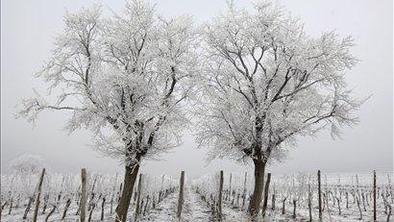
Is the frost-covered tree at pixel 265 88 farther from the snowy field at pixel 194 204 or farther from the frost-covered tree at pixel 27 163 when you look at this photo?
the frost-covered tree at pixel 27 163

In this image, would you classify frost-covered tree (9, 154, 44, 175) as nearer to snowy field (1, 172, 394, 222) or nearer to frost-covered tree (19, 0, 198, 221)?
snowy field (1, 172, 394, 222)

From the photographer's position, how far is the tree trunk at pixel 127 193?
15.6 metres

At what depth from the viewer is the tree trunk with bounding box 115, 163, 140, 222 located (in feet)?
51.3

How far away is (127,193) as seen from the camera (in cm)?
1595

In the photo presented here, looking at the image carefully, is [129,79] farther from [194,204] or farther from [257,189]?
[194,204]

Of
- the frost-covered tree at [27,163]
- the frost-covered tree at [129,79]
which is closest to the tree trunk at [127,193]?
the frost-covered tree at [129,79]

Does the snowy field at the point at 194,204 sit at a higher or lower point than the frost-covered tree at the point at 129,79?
lower

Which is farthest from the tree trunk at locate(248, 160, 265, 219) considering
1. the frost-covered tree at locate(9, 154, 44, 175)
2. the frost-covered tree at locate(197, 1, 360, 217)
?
the frost-covered tree at locate(9, 154, 44, 175)

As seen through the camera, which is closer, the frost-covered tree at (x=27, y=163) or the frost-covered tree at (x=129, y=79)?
the frost-covered tree at (x=129, y=79)

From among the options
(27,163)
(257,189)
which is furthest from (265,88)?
(27,163)

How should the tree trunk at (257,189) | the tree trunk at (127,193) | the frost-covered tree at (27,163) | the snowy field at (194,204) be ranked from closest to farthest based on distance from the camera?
the tree trunk at (127,193) → the tree trunk at (257,189) → the snowy field at (194,204) → the frost-covered tree at (27,163)

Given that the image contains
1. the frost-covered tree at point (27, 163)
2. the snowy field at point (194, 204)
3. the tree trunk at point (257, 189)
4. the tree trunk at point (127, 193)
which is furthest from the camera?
the frost-covered tree at point (27, 163)

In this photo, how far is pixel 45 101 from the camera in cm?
1730

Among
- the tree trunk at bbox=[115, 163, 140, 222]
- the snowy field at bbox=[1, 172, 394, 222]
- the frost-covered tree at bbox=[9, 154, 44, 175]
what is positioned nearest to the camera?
the tree trunk at bbox=[115, 163, 140, 222]
